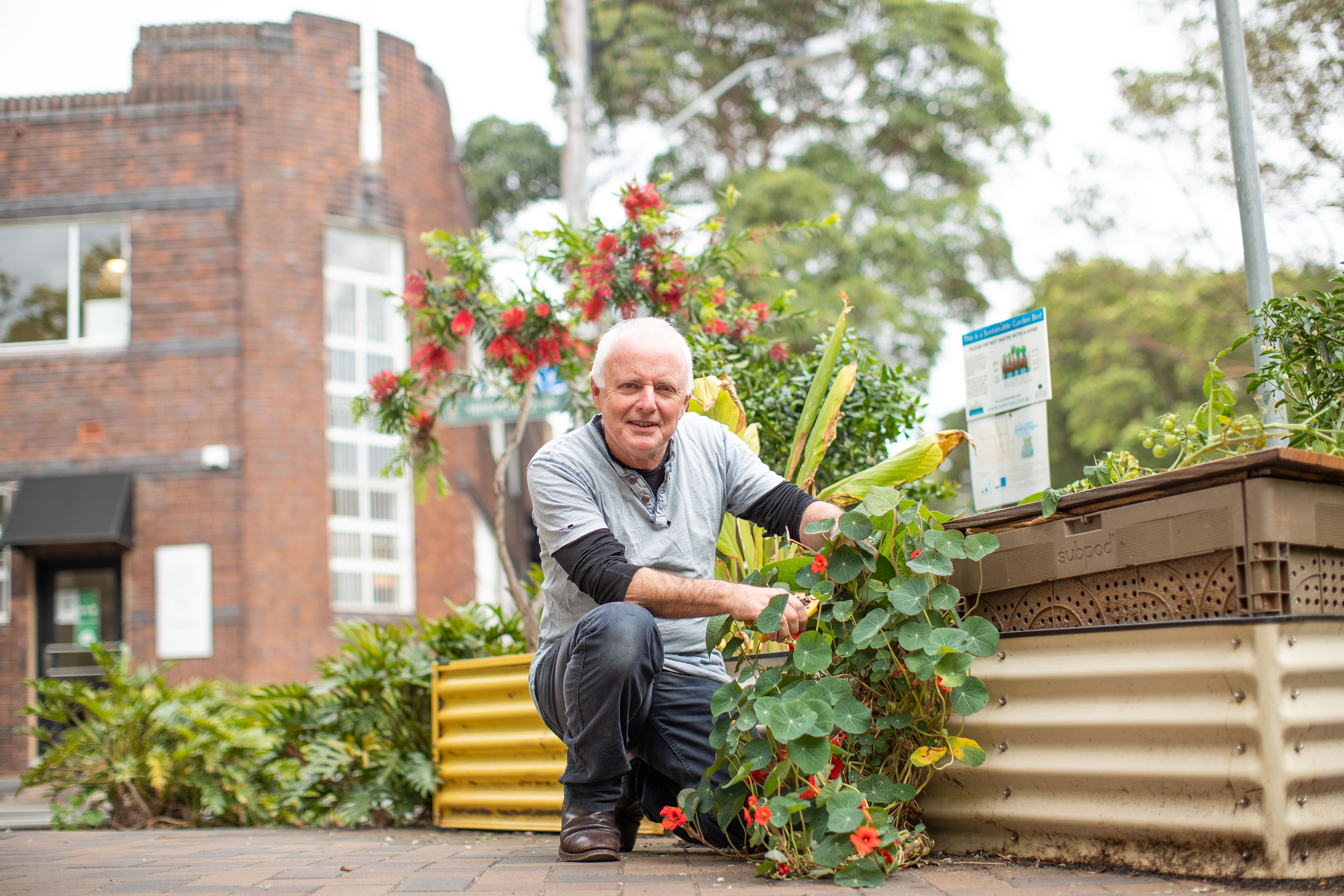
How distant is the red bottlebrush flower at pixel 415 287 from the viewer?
17.2ft

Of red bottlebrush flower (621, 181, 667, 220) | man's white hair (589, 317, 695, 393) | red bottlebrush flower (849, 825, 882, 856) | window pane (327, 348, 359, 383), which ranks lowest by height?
red bottlebrush flower (849, 825, 882, 856)

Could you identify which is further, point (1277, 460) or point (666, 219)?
point (666, 219)

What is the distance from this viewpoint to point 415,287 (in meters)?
5.24

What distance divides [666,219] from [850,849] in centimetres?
354

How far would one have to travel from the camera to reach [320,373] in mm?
12039

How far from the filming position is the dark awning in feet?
36.0

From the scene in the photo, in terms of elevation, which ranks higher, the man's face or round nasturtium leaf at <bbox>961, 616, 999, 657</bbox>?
the man's face

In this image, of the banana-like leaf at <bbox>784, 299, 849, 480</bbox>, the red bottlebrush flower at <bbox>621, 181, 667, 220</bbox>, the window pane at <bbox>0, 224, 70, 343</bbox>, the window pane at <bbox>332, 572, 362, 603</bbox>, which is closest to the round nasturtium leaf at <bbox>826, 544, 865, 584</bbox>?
the banana-like leaf at <bbox>784, 299, 849, 480</bbox>

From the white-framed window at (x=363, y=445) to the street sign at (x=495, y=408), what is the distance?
5617mm

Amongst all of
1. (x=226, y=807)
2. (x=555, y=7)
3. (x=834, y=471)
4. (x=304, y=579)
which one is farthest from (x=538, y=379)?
(x=555, y=7)

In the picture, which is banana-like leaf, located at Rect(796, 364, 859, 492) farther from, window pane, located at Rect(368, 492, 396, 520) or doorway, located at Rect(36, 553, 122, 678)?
doorway, located at Rect(36, 553, 122, 678)

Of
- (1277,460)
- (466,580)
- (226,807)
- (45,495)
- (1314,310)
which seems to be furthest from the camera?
(466,580)

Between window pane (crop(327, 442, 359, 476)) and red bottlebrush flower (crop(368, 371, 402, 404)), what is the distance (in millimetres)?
7147

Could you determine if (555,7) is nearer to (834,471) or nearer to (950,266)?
(950,266)
